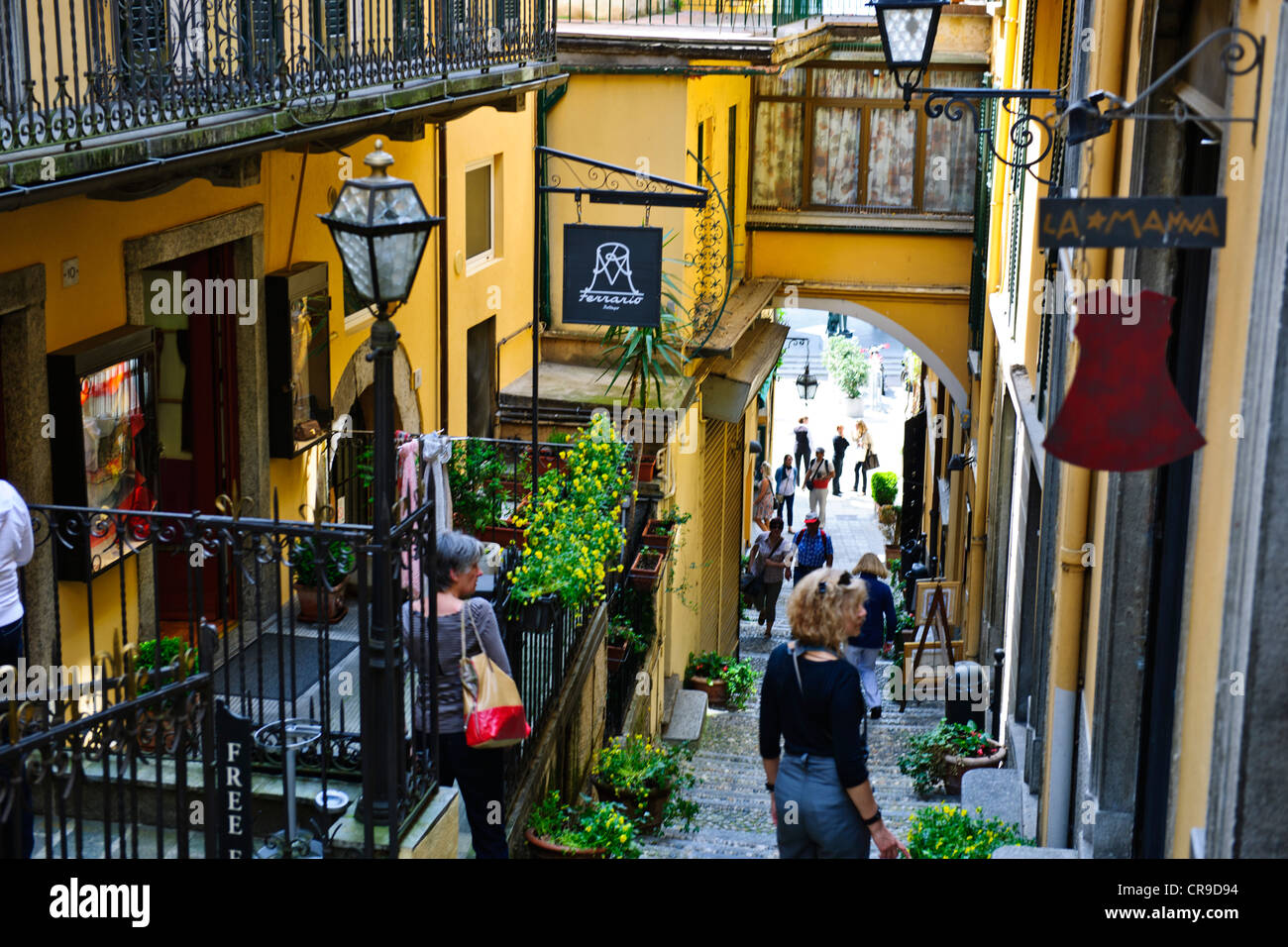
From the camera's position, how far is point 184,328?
9.02 meters

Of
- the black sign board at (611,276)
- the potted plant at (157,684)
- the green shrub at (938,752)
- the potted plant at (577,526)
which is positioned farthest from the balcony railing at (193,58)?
the green shrub at (938,752)

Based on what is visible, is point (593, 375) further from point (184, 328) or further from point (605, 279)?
point (184, 328)

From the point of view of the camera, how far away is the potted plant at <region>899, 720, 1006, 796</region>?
36.2 feet

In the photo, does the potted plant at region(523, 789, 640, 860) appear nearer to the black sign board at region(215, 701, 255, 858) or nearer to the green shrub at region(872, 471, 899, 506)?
the black sign board at region(215, 701, 255, 858)

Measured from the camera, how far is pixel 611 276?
454 inches

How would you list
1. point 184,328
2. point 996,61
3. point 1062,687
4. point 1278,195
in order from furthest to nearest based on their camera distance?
1. point 996,61
2. point 184,328
3. point 1062,687
4. point 1278,195

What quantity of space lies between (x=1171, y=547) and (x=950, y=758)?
5345 millimetres

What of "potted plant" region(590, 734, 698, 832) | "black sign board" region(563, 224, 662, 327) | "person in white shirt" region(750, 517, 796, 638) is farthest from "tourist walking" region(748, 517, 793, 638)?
"potted plant" region(590, 734, 698, 832)

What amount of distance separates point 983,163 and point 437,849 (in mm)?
14251

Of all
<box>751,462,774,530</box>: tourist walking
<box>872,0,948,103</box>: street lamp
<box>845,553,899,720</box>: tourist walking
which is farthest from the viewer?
<box>751,462,774,530</box>: tourist walking

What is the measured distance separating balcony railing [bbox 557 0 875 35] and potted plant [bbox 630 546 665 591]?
5382 millimetres

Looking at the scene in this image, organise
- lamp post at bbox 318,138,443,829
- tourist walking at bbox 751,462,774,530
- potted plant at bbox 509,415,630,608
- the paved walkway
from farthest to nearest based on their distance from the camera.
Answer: tourist walking at bbox 751,462,774,530
the paved walkway
potted plant at bbox 509,415,630,608
lamp post at bbox 318,138,443,829

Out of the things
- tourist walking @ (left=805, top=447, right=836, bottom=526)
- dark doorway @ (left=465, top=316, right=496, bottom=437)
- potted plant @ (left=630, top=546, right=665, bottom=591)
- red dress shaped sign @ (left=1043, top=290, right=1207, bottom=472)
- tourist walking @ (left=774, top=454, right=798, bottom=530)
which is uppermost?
red dress shaped sign @ (left=1043, top=290, right=1207, bottom=472)
